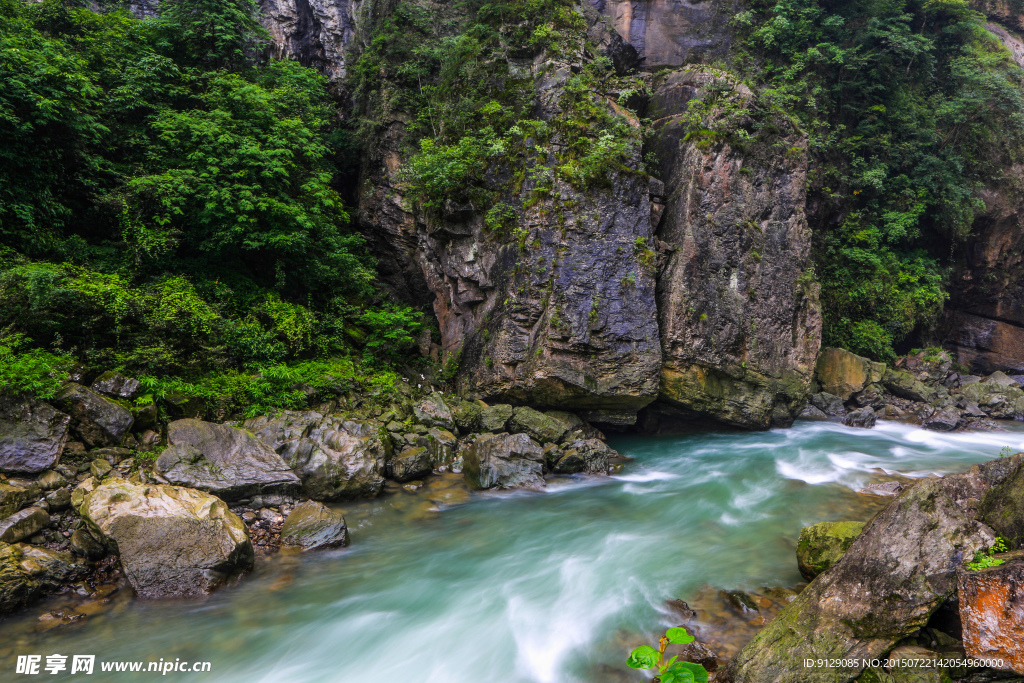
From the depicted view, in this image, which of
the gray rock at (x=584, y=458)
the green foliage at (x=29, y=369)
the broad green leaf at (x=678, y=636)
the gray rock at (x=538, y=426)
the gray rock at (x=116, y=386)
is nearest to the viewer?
the broad green leaf at (x=678, y=636)

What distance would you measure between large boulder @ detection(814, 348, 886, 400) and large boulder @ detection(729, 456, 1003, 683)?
38.6 feet

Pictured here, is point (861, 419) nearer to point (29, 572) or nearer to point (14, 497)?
point (29, 572)

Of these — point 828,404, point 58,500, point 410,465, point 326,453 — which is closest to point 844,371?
point 828,404

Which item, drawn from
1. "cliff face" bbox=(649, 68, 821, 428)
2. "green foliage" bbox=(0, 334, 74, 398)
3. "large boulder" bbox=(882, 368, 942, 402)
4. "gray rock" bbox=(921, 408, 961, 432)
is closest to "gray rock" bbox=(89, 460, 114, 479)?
→ "green foliage" bbox=(0, 334, 74, 398)

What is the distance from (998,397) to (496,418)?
16.0 metres

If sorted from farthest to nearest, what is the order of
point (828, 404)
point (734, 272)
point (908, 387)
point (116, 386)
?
point (908, 387) → point (828, 404) → point (734, 272) → point (116, 386)

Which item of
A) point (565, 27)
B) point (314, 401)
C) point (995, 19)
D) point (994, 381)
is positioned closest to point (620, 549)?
point (314, 401)

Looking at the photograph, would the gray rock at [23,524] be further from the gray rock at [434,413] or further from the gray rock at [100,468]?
the gray rock at [434,413]

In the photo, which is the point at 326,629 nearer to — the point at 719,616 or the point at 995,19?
the point at 719,616

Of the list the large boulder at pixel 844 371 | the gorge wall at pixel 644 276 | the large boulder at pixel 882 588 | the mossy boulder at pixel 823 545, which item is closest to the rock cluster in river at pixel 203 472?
the gorge wall at pixel 644 276

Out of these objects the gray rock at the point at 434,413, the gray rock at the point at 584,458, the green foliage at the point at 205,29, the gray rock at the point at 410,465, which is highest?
the green foliage at the point at 205,29

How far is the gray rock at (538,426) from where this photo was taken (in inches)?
424

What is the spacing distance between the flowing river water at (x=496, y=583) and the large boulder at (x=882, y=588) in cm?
148

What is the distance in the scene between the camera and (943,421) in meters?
13.5
